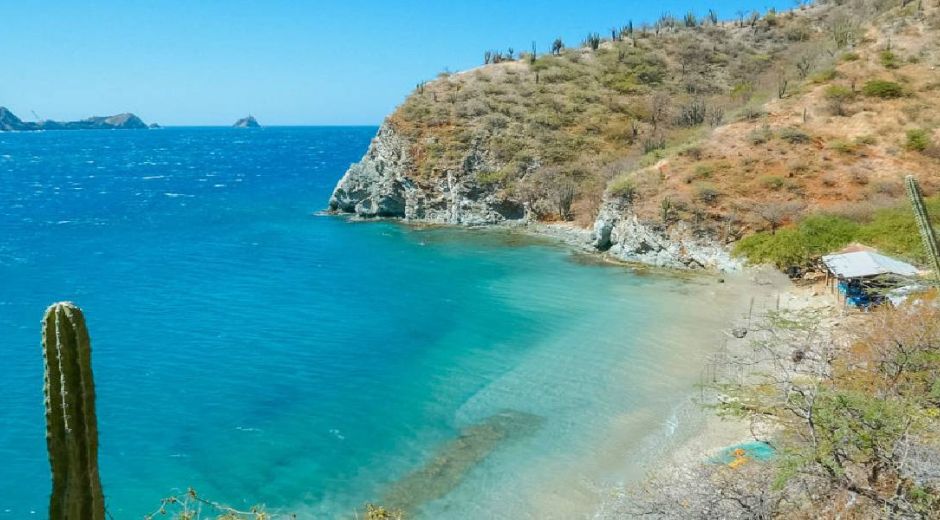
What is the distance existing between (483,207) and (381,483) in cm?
3924

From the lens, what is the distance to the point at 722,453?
54.5 ft

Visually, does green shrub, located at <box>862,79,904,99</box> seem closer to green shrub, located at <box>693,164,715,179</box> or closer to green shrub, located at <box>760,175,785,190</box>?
green shrub, located at <box>760,175,785,190</box>

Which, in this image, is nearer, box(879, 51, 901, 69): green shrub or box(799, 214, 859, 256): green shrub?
box(799, 214, 859, 256): green shrub

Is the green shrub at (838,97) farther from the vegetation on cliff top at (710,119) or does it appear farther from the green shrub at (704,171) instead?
the green shrub at (704,171)

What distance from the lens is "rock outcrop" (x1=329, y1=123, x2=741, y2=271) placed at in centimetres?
4059

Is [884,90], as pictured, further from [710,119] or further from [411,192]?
[411,192]

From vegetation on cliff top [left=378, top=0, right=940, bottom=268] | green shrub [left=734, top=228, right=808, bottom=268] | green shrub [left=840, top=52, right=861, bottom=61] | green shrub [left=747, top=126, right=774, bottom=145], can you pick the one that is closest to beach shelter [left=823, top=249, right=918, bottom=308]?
green shrub [left=734, top=228, right=808, bottom=268]

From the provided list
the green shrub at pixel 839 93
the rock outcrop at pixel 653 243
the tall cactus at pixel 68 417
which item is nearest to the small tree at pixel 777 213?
the rock outcrop at pixel 653 243

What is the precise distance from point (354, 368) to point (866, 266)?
825 inches

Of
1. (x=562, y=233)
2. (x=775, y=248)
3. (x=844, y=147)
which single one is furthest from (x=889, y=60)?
(x=562, y=233)

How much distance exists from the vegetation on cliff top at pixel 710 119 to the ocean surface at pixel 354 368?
310 inches

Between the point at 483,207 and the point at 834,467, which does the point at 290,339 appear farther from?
the point at 483,207

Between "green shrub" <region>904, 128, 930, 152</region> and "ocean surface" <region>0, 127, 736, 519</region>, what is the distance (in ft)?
57.8

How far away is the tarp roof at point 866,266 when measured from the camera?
80.8 feet
